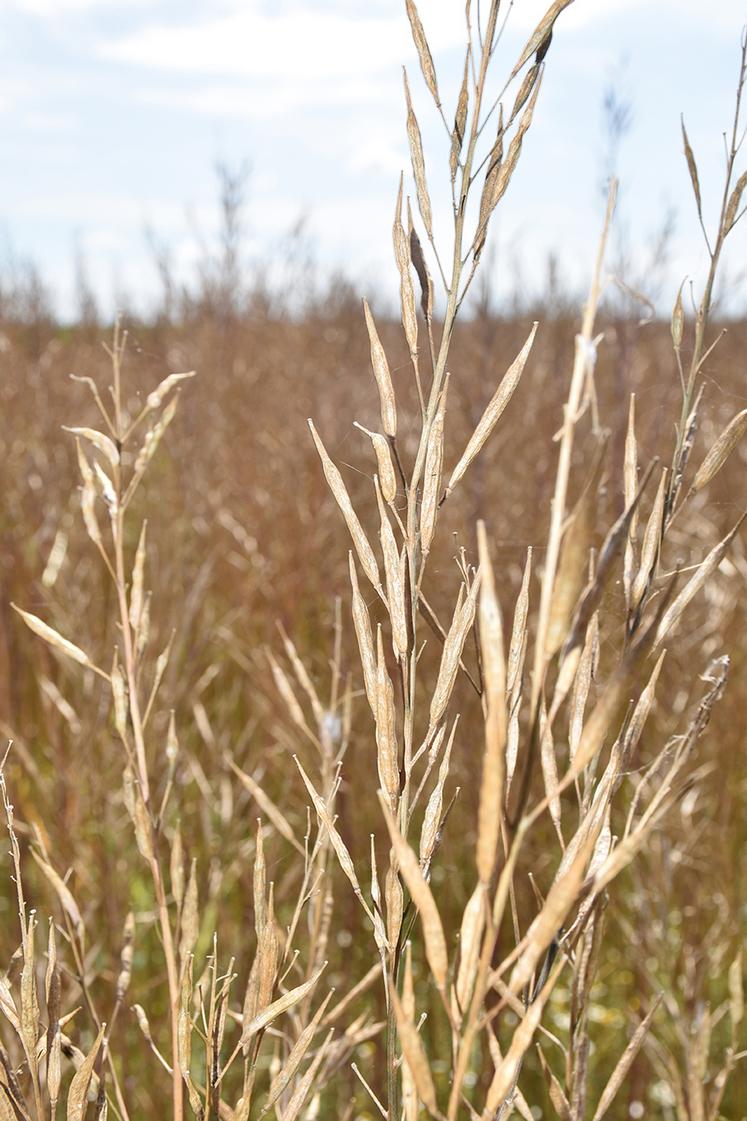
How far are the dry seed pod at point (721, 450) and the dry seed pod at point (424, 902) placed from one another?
0.95 ft

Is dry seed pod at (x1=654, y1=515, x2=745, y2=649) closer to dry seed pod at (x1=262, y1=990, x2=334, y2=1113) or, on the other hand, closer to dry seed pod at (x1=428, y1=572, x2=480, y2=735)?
dry seed pod at (x1=428, y1=572, x2=480, y2=735)

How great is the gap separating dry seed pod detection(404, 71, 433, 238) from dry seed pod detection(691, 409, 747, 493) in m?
0.22

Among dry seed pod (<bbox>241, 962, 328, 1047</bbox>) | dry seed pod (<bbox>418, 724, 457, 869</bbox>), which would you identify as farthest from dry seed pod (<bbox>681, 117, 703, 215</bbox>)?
dry seed pod (<bbox>241, 962, 328, 1047</bbox>)

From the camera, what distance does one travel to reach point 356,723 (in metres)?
2.34

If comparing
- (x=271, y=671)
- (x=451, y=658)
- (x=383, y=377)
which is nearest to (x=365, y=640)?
(x=451, y=658)

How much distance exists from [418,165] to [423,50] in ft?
0.21

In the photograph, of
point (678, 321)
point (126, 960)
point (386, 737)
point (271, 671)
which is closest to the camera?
point (386, 737)

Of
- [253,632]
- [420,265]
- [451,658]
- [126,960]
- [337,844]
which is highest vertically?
[420,265]

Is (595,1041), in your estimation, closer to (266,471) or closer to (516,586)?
(516,586)

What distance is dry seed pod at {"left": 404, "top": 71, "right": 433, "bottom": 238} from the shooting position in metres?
0.60

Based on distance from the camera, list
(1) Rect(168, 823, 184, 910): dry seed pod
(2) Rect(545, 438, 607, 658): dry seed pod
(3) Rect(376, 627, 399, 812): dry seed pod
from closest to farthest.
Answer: (2) Rect(545, 438, 607, 658): dry seed pod → (3) Rect(376, 627, 399, 812): dry seed pod → (1) Rect(168, 823, 184, 910): dry seed pod

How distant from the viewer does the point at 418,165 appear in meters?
0.61

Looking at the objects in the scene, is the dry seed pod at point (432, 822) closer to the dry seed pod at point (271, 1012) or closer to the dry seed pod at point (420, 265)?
the dry seed pod at point (271, 1012)

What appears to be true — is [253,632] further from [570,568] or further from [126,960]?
[570,568]
